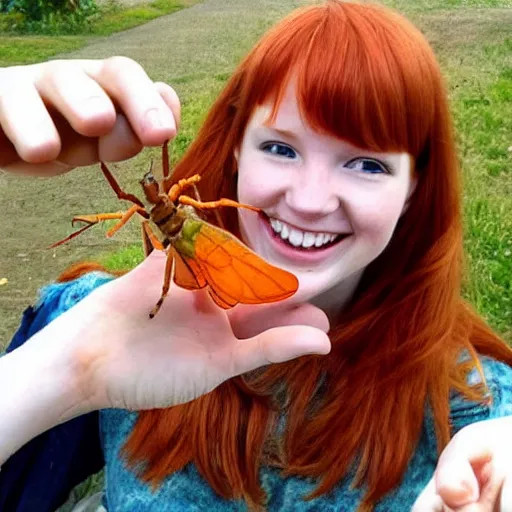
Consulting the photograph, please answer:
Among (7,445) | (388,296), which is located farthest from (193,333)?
(388,296)

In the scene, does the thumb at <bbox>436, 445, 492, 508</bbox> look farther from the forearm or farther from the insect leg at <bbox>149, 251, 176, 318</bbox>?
the forearm

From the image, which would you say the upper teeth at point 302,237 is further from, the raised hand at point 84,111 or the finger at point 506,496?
the finger at point 506,496

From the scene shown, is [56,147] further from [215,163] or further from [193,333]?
[215,163]

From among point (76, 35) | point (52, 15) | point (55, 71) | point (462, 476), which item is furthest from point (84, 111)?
point (52, 15)

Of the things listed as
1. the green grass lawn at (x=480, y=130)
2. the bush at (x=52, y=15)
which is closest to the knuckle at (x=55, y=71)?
the green grass lawn at (x=480, y=130)

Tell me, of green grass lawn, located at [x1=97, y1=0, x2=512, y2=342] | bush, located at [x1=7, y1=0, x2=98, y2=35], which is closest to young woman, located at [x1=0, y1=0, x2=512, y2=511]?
green grass lawn, located at [x1=97, y1=0, x2=512, y2=342]

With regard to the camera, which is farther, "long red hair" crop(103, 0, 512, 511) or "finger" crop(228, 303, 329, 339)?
"long red hair" crop(103, 0, 512, 511)
